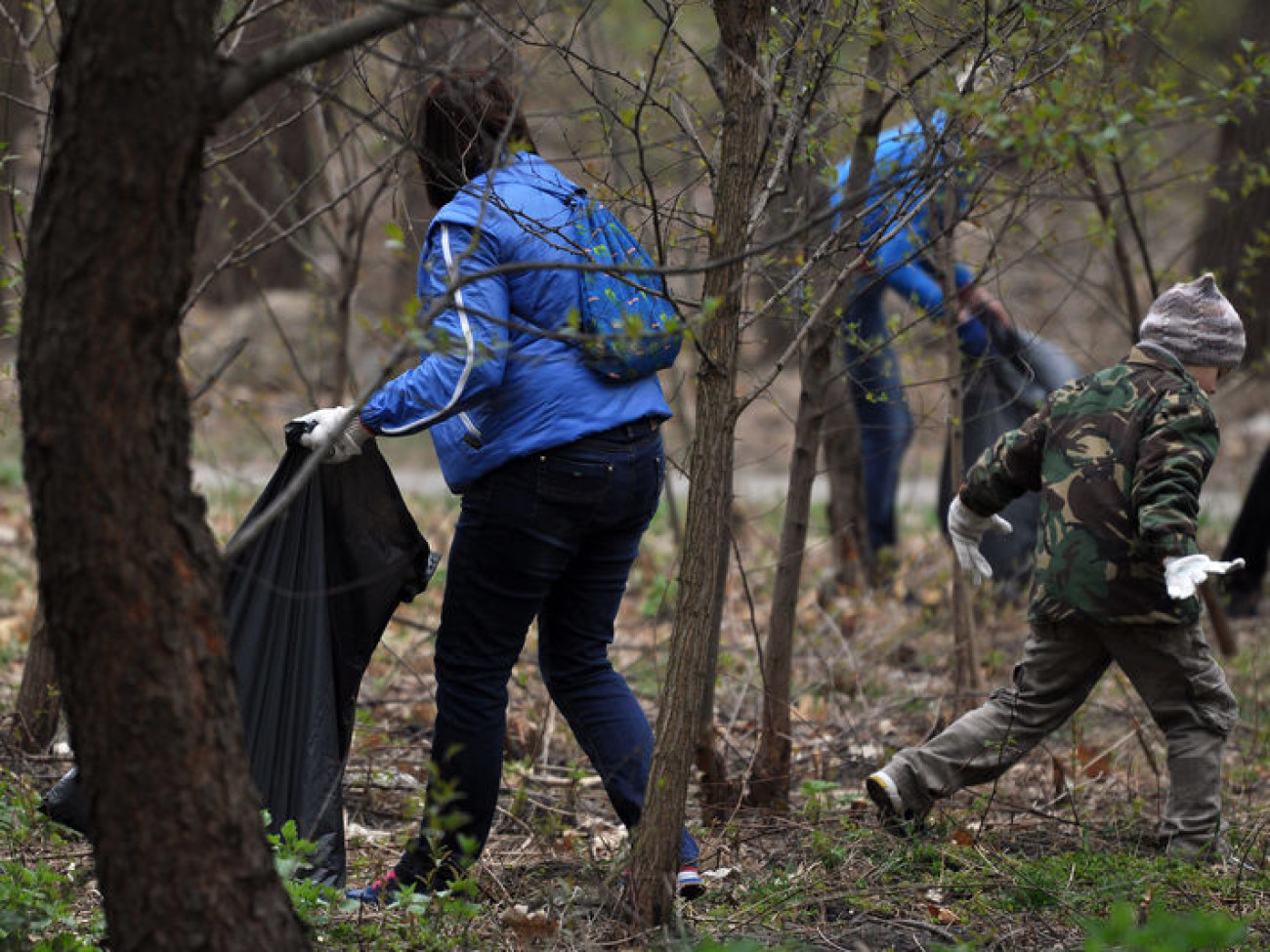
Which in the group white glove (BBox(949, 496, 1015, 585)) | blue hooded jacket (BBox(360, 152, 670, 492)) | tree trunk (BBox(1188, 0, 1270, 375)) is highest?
tree trunk (BBox(1188, 0, 1270, 375))

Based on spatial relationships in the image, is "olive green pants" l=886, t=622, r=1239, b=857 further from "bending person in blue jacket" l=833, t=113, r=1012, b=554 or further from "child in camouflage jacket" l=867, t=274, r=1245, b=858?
"bending person in blue jacket" l=833, t=113, r=1012, b=554

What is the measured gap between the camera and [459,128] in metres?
2.98

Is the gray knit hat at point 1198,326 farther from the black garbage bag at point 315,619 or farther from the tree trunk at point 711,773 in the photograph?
the black garbage bag at point 315,619

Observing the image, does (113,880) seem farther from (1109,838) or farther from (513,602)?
(1109,838)

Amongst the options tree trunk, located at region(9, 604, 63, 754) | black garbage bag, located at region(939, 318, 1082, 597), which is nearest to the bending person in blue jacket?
black garbage bag, located at region(939, 318, 1082, 597)

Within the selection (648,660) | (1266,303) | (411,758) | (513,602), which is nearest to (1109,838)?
(513,602)

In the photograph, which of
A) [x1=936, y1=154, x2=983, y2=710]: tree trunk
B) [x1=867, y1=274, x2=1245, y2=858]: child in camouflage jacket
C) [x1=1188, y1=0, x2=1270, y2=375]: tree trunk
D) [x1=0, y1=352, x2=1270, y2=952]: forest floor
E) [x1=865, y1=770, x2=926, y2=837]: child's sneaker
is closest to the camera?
[x1=0, y1=352, x2=1270, y2=952]: forest floor

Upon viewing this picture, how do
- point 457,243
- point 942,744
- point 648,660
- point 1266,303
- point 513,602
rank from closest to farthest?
point 457,243 < point 513,602 < point 942,744 < point 648,660 < point 1266,303

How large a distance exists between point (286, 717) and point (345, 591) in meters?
0.31

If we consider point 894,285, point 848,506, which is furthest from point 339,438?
point 848,506

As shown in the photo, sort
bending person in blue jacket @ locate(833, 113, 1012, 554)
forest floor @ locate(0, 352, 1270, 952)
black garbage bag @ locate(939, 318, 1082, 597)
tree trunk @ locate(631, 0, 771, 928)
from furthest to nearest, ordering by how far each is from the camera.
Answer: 1. black garbage bag @ locate(939, 318, 1082, 597)
2. bending person in blue jacket @ locate(833, 113, 1012, 554)
3. forest floor @ locate(0, 352, 1270, 952)
4. tree trunk @ locate(631, 0, 771, 928)

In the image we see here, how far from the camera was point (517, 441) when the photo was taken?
115 inches

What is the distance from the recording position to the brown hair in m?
2.92

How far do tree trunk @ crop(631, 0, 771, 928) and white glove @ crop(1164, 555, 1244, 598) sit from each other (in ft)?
3.85
